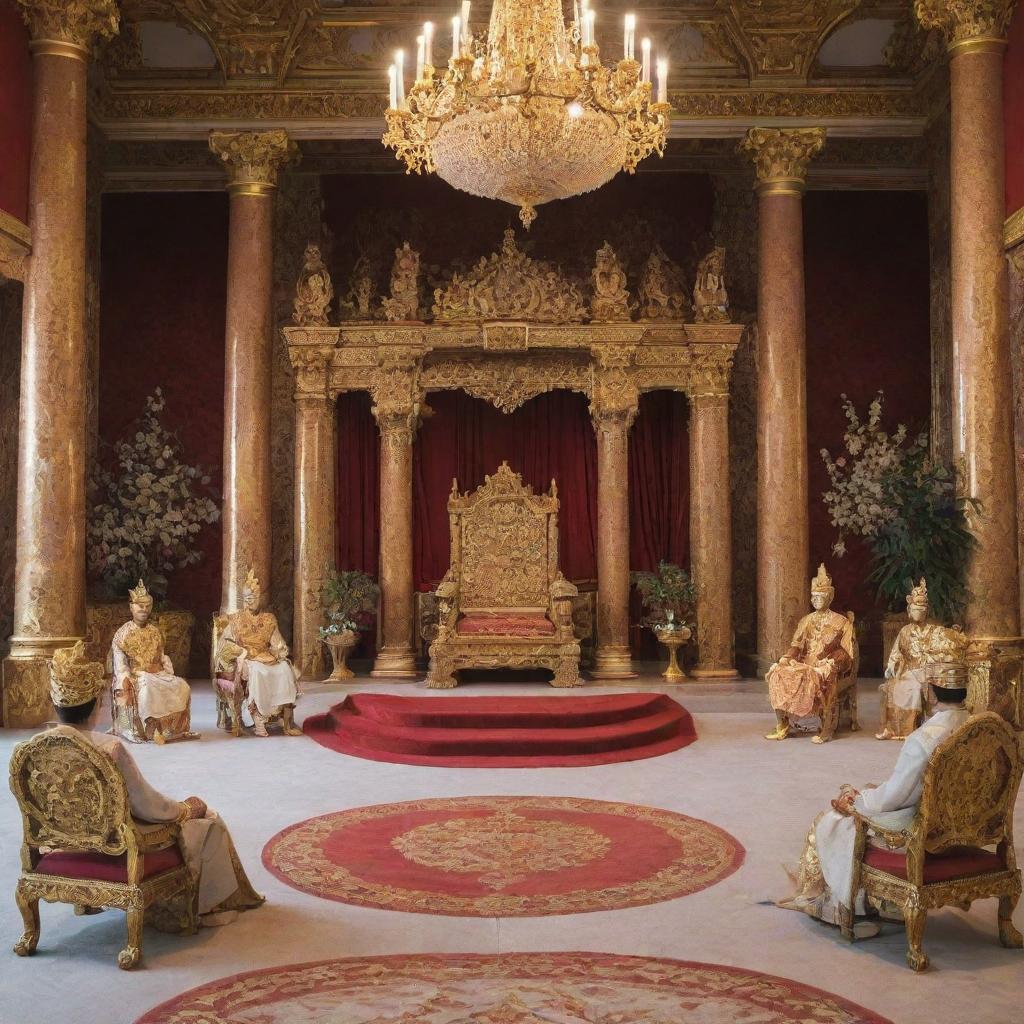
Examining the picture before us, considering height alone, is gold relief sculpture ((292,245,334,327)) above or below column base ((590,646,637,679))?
above

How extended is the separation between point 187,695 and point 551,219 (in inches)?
257

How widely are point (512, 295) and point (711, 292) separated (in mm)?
1930

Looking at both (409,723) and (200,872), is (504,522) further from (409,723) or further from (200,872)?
(200,872)

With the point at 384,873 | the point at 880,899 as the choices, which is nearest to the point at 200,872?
the point at 384,873

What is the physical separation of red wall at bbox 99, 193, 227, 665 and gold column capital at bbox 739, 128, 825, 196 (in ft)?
18.2

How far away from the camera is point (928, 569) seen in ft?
30.6

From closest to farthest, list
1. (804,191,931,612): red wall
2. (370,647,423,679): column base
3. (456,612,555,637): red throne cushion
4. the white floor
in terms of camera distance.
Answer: the white floor
(456,612,555,637): red throne cushion
(370,647,423,679): column base
(804,191,931,612): red wall

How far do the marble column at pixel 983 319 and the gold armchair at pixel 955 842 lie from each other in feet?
15.9

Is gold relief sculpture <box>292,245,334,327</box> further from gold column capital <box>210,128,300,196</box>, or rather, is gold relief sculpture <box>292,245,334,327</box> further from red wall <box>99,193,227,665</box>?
red wall <box>99,193,227,665</box>

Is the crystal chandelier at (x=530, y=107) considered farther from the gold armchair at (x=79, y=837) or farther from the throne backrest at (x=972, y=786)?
the gold armchair at (x=79, y=837)

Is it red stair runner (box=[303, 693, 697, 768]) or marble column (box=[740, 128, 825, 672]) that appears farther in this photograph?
marble column (box=[740, 128, 825, 672])

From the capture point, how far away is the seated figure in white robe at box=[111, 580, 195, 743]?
8867 millimetres

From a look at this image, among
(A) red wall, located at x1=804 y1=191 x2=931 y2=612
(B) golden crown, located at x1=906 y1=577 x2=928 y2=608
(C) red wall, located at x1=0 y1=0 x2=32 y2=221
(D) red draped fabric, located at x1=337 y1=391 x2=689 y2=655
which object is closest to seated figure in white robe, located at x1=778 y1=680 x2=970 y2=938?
(B) golden crown, located at x1=906 y1=577 x2=928 y2=608

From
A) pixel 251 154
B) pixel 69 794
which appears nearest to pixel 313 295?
pixel 251 154
